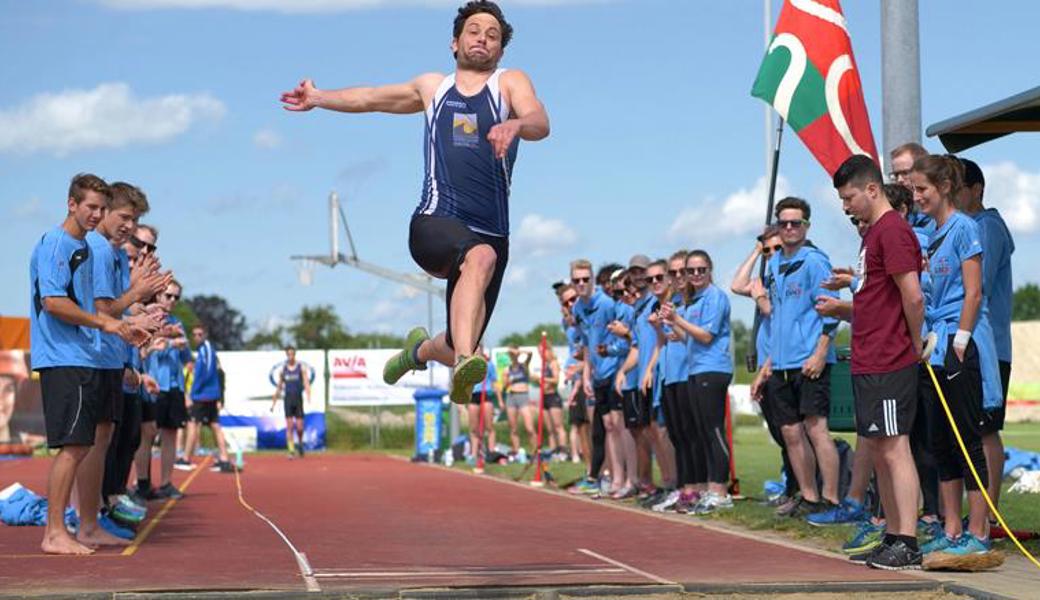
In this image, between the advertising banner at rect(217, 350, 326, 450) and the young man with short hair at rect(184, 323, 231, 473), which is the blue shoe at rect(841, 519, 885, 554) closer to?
the young man with short hair at rect(184, 323, 231, 473)

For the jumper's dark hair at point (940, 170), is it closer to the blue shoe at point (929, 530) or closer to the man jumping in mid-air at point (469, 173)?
the blue shoe at point (929, 530)

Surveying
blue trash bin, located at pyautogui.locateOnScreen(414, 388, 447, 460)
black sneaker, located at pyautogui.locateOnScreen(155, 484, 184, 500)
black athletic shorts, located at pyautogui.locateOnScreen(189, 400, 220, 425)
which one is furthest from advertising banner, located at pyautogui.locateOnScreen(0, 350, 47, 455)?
black sneaker, located at pyautogui.locateOnScreen(155, 484, 184, 500)

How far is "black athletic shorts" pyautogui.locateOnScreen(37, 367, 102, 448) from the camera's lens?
9.42 metres

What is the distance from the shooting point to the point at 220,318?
8119 centimetres

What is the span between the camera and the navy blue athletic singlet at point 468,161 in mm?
7062

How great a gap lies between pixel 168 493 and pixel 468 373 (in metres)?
9.68

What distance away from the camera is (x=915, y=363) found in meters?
8.46

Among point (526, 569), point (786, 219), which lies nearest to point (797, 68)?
point (786, 219)

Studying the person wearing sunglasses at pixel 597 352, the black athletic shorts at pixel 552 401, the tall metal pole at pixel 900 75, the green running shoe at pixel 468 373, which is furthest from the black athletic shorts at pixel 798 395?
the black athletic shorts at pixel 552 401

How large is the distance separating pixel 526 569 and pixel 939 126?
3.58 metres

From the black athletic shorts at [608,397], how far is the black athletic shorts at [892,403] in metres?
7.24

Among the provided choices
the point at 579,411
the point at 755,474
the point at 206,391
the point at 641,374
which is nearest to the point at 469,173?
the point at 641,374

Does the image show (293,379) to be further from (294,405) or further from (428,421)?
(428,421)

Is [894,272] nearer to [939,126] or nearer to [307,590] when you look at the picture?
[939,126]
